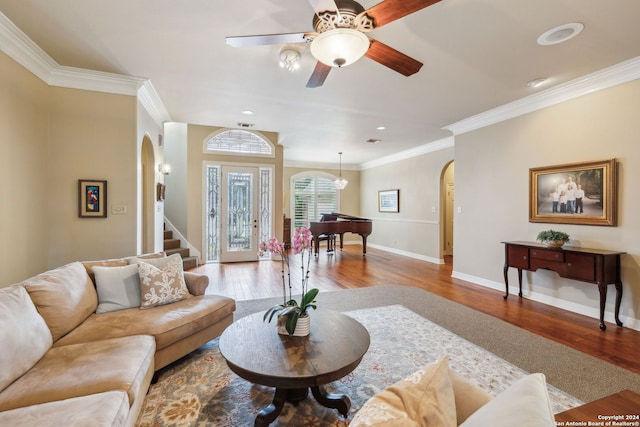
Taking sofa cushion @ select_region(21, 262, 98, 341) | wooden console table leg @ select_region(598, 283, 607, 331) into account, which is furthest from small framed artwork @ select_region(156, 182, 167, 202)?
wooden console table leg @ select_region(598, 283, 607, 331)

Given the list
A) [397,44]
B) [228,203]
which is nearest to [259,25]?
[397,44]

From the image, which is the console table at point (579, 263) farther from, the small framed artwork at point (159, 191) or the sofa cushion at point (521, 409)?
the small framed artwork at point (159, 191)

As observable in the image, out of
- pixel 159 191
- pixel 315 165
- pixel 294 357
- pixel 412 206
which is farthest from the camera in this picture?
pixel 315 165

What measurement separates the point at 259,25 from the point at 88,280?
2525 millimetres

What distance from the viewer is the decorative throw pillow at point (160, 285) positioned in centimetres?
239

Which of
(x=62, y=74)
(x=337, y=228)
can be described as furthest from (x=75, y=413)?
(x=337, y=228)

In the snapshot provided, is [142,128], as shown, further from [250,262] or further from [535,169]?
[535,169]

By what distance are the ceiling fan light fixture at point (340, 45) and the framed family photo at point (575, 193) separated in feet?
10.8

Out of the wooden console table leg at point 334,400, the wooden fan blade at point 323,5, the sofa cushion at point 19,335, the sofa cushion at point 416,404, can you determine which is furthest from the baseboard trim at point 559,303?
the sofa cushion at point 19,335

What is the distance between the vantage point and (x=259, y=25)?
2.45 metres

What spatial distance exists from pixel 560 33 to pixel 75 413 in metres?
4.16

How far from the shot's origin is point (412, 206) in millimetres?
7570

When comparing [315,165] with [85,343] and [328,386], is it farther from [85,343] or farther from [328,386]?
[85,343]

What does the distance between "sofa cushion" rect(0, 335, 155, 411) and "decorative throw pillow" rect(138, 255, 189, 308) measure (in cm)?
52
